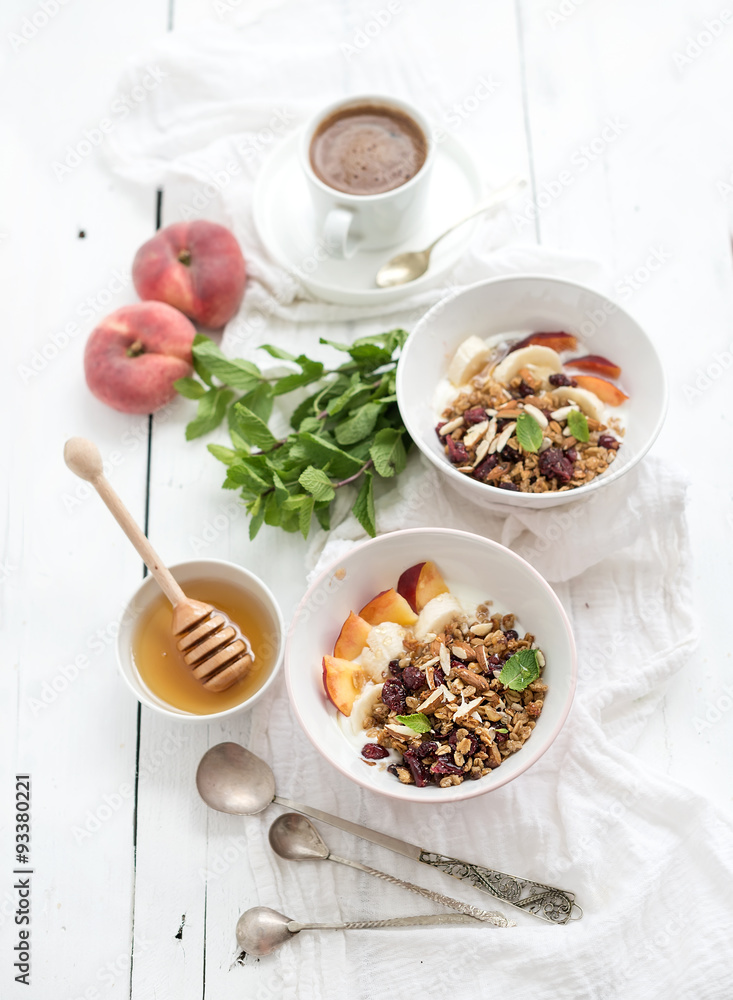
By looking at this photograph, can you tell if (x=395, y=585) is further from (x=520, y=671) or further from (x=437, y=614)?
(x=520, y=671)

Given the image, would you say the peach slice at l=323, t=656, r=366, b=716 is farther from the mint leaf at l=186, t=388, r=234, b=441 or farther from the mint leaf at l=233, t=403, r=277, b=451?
the mint leaf at l=186, t=388, r=234, b=441

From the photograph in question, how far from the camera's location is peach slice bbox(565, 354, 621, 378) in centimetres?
176

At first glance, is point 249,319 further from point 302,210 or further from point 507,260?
point 507,260

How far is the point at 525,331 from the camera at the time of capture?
184cm

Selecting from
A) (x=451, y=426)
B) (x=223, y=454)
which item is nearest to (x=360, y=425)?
(x=451, y=426)

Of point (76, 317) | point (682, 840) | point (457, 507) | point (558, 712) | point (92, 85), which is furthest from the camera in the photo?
point (92, 85)

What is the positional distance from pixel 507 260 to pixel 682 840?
4.19ft

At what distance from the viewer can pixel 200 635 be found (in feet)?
5.41

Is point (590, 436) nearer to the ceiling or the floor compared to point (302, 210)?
nearer to the floor

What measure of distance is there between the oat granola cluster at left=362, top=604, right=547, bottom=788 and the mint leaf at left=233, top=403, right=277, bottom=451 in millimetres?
529

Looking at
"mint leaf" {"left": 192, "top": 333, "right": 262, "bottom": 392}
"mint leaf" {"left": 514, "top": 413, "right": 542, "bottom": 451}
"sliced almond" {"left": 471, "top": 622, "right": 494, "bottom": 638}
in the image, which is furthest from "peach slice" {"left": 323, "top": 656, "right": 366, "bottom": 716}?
"mint leaf" {"left": 192, "top": 333, "right": 262, "bottom": 392}

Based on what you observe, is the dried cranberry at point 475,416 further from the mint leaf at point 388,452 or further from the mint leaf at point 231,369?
the mint leaf at point 231,369

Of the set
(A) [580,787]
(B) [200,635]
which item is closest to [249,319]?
(B) [200,635]

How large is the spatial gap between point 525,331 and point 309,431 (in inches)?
20.4
